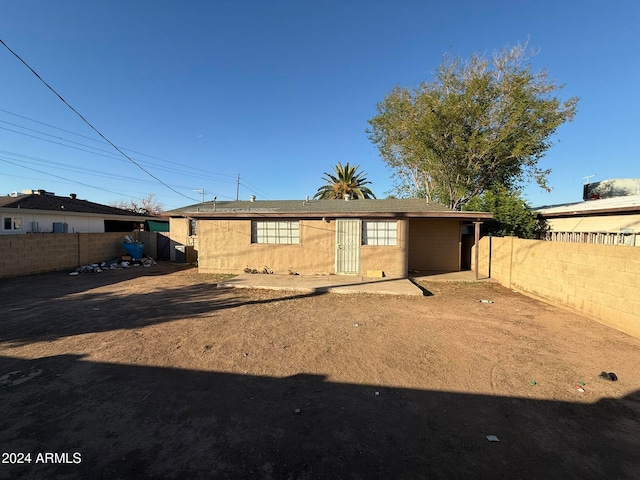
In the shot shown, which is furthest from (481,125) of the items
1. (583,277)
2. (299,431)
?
(299,431)

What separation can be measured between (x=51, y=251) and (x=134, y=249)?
3.84 m

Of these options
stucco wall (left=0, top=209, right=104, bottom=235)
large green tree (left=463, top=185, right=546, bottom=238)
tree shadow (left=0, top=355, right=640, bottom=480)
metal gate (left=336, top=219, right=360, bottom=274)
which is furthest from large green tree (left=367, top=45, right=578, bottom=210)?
stucco wall (left=0, top=209, right=104, bottom=235)

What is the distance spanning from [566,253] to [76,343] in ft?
36.2

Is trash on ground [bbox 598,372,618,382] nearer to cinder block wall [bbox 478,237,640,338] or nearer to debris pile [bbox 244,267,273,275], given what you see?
cinder block wall [bbox 478,237,640,338]

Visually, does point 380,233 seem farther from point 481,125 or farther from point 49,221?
point 49,221

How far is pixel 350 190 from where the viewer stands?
2903 centimetres

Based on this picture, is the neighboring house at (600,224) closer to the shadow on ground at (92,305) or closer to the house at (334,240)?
the house at (334,240)

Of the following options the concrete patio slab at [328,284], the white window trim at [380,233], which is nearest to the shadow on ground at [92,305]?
the concrete patio slab at [328,284]

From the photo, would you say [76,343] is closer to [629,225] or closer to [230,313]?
[230,313]

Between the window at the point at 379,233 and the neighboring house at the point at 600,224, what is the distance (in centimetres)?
710

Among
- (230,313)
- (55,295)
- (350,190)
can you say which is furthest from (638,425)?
(350,190)

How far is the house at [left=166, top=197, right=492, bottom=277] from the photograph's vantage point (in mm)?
11305

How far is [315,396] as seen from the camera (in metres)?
3.55

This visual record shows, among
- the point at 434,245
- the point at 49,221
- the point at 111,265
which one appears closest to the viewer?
the point at 434,245
